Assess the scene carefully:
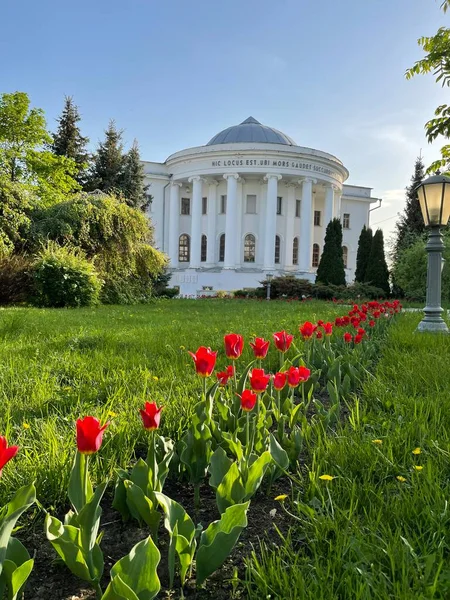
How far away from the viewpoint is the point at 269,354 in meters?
4.21

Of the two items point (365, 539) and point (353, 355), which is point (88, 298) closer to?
point (353, 355)

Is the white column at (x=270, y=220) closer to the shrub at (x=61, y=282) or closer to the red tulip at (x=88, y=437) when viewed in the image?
the shrub at (x=61, y=282)

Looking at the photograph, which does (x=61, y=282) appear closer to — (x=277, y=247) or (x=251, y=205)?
(x=251, y=205)

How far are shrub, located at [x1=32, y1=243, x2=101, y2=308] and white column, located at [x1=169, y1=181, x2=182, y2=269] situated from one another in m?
21.4

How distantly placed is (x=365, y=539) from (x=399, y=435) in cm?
80

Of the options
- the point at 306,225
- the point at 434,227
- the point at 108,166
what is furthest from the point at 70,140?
the point at 434,227

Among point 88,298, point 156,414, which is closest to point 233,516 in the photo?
point 156,414

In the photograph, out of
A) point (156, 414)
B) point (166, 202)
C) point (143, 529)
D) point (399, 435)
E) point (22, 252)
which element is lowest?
point (143, 529)

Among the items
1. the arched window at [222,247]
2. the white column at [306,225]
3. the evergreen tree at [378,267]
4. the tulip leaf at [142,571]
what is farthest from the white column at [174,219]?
the tulip leaf at [142,571]

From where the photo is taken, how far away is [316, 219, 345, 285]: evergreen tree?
23.3 m

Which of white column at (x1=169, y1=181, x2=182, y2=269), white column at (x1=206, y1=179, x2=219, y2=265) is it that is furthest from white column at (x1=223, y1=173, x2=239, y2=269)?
white column at (x1=169, y1=181, x2=182, y2=269)

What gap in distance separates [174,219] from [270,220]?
24.9ft

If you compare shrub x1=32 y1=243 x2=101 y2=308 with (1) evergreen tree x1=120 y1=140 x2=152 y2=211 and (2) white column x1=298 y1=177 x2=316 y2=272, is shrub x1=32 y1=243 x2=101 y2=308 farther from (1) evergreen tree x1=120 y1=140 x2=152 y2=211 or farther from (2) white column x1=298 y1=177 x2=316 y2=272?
(2) white column x1=298 y1=177 x2=316 y2=272

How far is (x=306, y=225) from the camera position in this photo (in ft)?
102
